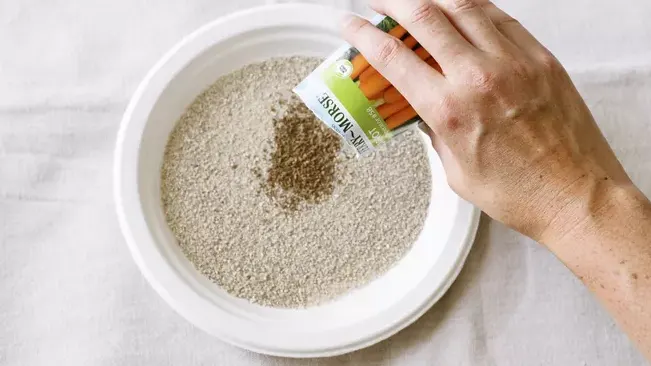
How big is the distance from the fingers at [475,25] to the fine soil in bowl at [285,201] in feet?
0.87

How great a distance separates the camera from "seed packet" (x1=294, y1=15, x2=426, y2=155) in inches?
27.5

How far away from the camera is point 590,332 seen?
3.03 feet

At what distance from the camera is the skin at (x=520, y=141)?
2.18ft

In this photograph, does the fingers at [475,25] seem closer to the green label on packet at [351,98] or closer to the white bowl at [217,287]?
the green label on packet at [351,98]

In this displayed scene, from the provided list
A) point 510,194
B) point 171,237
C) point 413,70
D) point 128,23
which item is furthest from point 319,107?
point 128,23

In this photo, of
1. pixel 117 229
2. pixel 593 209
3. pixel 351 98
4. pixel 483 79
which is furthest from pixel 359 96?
pixel 117 229

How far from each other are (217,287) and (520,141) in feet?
1.44

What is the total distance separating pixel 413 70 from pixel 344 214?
30 cm

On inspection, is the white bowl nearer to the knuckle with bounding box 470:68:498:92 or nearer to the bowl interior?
the bowl interior

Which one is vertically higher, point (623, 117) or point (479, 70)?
point (479, 70)

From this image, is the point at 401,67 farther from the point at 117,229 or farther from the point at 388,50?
the point at 117,229

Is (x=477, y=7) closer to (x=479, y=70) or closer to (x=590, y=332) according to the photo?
(x=479, y=70)

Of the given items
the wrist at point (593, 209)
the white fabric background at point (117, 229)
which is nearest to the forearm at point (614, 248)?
the wrist at point (593, 209)

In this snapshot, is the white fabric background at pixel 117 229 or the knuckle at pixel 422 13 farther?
the white fabric background at pixel 117 229
